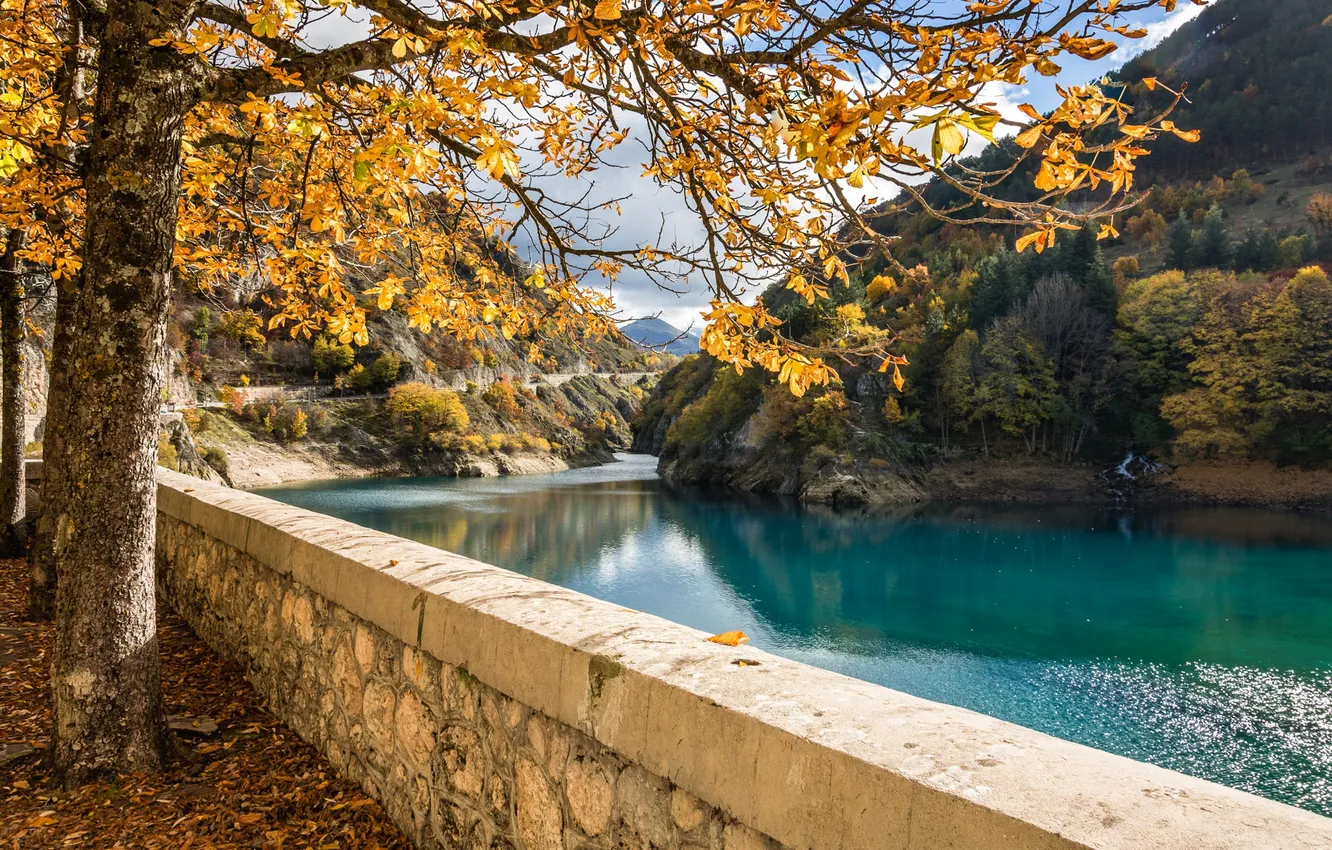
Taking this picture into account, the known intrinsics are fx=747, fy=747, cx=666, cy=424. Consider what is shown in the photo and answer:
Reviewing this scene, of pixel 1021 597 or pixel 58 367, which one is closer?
pixel 58 367

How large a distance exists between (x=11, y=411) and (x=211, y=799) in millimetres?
5885

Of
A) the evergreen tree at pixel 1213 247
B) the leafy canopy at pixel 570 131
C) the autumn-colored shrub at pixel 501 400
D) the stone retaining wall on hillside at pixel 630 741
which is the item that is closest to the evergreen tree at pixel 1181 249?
the evergreen tree at pixel 1213 247

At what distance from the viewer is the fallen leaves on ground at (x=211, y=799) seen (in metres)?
2.74

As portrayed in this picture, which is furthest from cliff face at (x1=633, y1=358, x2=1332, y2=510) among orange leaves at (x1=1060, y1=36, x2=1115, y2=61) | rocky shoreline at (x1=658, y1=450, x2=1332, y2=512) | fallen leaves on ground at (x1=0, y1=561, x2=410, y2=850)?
orange leaves at (x1=1060, y1=36, x2=1115, y2=61)

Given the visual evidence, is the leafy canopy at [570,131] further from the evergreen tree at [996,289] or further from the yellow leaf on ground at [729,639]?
the evergreen tree at [996,289]

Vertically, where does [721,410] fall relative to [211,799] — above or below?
above

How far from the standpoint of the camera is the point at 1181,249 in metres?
46.4

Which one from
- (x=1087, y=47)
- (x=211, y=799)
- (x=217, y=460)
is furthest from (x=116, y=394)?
(x=217, y=460)

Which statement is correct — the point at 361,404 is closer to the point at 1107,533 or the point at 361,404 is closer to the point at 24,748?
the point at 1107,533

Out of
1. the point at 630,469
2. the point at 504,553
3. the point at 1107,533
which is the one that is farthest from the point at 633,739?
the point at 630,469

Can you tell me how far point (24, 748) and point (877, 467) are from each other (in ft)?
124

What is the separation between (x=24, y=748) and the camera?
3.37 metres

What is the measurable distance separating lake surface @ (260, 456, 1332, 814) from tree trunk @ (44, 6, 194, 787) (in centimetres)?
1158

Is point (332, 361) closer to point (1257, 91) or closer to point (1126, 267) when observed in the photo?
point (1126, 267)
